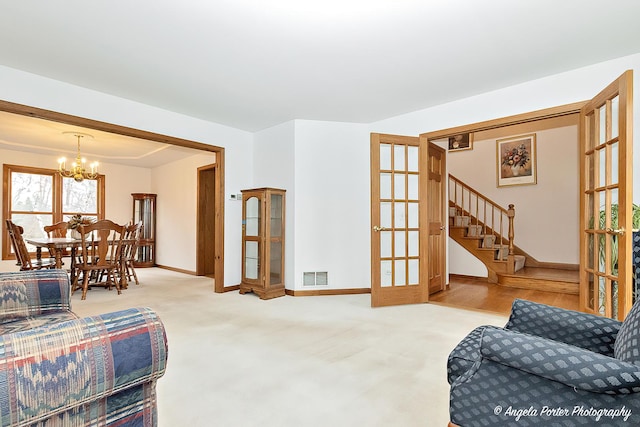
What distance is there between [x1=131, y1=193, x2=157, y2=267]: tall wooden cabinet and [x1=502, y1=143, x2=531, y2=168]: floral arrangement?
771 cm

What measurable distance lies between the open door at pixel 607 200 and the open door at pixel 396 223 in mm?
1586

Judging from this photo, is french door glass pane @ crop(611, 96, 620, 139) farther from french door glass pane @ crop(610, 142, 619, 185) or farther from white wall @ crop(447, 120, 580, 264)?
white wall @ crop(447, 120, 580, 264)

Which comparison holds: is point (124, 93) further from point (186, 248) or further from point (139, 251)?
point (139, 251)

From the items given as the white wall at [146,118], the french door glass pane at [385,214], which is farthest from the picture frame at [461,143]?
the white wall at [146,118]

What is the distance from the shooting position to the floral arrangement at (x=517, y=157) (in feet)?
20.9

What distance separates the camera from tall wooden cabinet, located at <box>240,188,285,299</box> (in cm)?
445

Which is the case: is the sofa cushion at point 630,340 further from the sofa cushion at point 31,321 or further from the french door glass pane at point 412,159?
the french door glass pane at point 412,159

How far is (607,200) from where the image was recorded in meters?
2.63

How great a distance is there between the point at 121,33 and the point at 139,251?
235 inches

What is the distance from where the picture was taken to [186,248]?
21.9ft

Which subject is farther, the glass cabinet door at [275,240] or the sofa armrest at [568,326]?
the glass cabinet door at [275,240]

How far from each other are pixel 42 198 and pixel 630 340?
8.78m

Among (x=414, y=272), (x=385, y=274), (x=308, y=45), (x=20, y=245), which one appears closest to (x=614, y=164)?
(x=414, y=272)

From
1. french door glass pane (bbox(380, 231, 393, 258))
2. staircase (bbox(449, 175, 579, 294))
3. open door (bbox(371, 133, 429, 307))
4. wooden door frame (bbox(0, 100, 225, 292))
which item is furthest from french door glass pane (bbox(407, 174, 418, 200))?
wooden door frame (bbox(0, 100, 225, 292))
